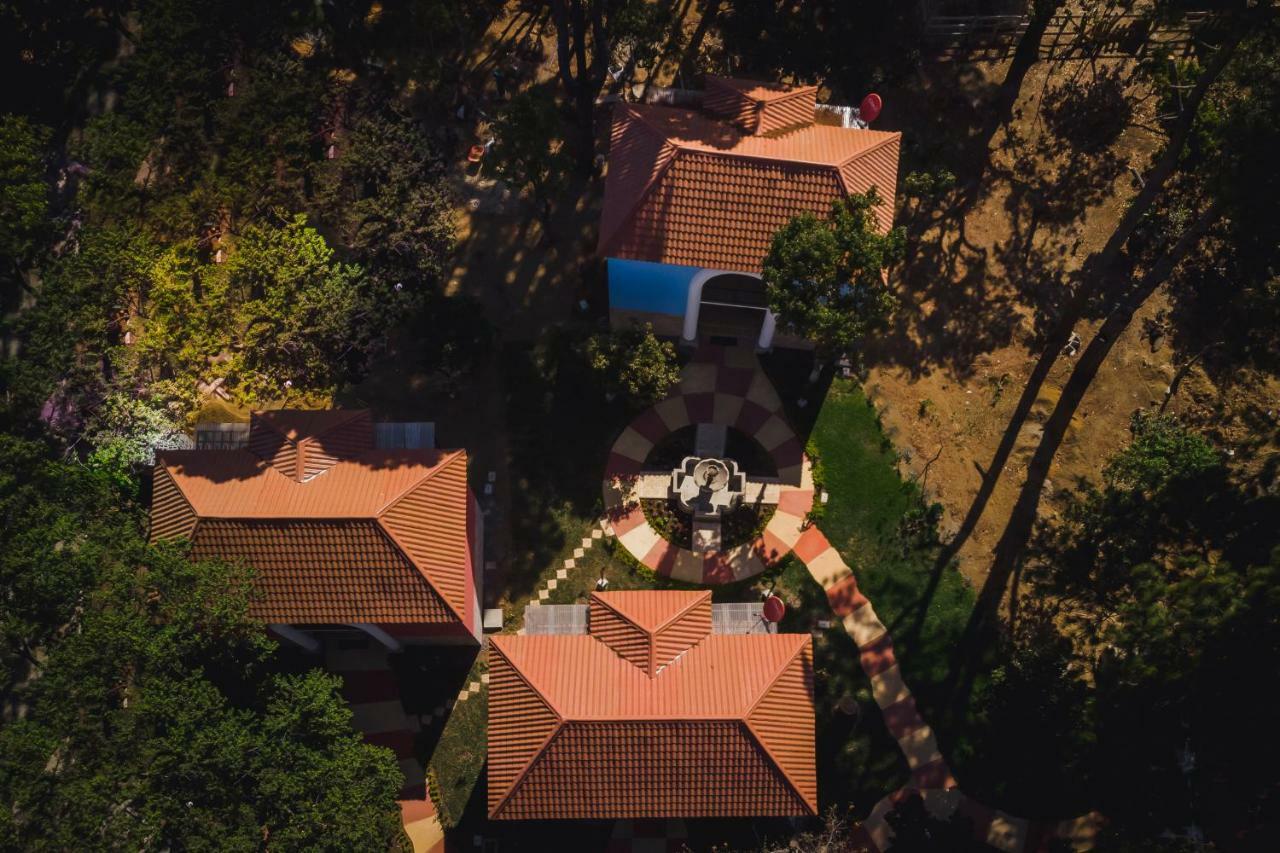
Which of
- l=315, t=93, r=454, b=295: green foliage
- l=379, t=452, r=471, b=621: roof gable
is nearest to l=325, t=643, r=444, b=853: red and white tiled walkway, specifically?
l=379, t=452, r=471, b=621: roof gable

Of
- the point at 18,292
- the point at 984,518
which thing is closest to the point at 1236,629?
the point at 984,518

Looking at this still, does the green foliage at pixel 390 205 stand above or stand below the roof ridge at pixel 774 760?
above

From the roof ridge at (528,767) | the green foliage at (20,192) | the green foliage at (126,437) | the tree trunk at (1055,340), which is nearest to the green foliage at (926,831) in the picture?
the tree trunk at (1055,340)

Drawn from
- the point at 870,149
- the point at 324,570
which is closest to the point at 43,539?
the point at 324,570

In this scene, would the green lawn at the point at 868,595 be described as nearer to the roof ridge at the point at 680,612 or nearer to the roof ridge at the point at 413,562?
the roof ridge at the point at 680,612

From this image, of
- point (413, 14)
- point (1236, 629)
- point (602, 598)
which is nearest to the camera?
point (1236, 629)

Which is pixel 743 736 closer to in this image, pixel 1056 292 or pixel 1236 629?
pixel 1236 629

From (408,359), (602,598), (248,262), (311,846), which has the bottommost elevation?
(311,846)
